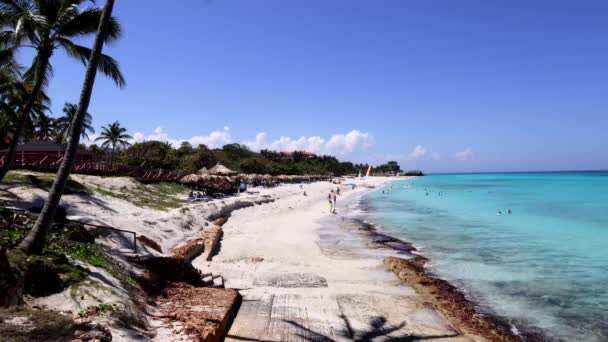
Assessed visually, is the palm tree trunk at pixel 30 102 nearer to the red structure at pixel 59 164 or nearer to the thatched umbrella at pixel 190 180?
the red structure at pixel 59 164

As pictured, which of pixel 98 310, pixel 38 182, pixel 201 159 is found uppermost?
pixel 201 159

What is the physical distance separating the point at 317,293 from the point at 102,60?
9.78 metres

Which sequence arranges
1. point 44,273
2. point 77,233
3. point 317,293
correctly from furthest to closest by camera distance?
point 317,293 → point 77,233 → point 44,273

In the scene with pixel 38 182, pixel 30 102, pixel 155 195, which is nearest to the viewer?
pixel 30 102

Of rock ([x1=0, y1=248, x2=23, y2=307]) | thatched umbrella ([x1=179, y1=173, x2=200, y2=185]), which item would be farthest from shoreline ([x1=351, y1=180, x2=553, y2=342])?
thatched umbrella ([x1=179, y1=173, x2=200, y2=185])

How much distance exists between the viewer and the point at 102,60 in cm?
1269

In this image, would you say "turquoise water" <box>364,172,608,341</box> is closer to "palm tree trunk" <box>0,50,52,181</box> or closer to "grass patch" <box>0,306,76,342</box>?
"grass patch" <box>0,306,76,342</box>

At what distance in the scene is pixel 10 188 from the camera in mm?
16562

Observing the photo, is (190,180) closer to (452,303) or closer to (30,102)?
(30,102)

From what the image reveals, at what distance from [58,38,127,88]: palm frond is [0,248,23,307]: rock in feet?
26.1

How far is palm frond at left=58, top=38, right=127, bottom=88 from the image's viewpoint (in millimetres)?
12797

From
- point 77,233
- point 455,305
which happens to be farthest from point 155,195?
point 455,305

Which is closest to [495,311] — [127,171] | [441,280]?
[441,280]

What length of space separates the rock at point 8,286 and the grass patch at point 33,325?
15cm
